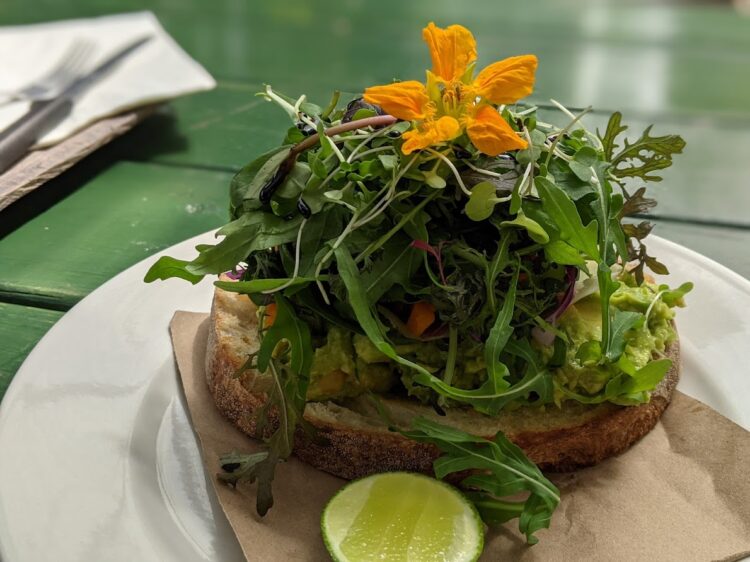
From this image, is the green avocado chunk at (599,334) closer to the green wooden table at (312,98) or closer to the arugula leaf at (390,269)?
the arugula leaf at (390,269)

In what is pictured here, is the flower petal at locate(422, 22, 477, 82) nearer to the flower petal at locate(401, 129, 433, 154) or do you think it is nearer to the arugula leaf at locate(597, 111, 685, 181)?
the flower petal at locate(401, 129, 433, 154)

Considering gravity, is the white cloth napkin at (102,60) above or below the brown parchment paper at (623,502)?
above

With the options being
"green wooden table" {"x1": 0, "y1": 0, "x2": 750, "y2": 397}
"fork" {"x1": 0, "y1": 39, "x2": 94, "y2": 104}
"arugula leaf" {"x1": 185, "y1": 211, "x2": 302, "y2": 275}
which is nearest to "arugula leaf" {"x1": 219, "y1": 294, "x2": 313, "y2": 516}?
"arugula leaf" {"x1": 185, "y1": 211, "x2": 302, "y2": 275}

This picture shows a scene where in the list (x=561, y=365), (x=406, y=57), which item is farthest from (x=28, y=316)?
(x=406, y=57)

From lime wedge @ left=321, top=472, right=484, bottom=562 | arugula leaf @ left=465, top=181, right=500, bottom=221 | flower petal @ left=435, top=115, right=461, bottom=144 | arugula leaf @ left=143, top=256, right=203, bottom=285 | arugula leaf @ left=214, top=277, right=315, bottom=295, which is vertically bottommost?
lime wedge @ left=321, top=472, right=484, bottom=562

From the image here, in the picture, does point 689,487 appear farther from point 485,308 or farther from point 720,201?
point 720,201

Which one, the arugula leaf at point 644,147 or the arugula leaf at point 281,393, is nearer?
the arugula leaf at point 281,393

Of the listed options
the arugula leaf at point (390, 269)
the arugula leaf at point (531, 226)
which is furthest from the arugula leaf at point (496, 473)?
the arugula leaf at point (531, 226)
